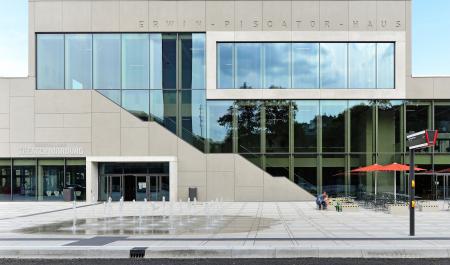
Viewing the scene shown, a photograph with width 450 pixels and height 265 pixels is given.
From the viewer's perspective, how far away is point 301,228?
1772cm

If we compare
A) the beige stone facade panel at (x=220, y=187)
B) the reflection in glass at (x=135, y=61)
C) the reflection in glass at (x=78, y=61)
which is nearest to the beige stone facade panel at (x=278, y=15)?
the reflection in glass at (x=135, y=61)

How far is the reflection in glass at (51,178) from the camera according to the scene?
3528 centimetres

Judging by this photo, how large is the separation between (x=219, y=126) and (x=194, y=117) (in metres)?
2.03

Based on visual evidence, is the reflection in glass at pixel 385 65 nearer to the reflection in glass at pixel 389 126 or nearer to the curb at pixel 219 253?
the reflection in glass at pixel 389 126

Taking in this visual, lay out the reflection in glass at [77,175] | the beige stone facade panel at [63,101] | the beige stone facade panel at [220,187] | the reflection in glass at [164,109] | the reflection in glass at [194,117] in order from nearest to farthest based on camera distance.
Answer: the beige stone facade panel at [220,187] → the beige stone facade panel at [63,101] → the reflection in glass at [164,109] → the reflection in glass at [194,117] → the reflection in glass at [77,175]

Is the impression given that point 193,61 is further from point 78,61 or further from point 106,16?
point 78,61

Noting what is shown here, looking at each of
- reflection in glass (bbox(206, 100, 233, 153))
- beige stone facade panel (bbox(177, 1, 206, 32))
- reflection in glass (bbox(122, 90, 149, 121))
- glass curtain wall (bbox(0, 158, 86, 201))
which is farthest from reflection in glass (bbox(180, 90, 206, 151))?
glass curtain wall (bbox(0, 158, 86, 201))

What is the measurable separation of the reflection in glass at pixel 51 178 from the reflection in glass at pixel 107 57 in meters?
7.36

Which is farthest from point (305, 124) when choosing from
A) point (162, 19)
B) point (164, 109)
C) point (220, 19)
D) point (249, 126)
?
point (162, 19)

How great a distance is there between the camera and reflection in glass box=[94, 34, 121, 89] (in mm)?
35156

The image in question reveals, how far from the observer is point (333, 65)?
35.5m

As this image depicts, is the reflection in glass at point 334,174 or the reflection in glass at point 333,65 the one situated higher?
the reflection in glass at point 333,65

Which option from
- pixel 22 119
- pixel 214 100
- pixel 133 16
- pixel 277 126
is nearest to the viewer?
pixel 22 119

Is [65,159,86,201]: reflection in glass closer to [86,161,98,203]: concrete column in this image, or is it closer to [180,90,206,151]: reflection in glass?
[86,161,98,203]: concrete column
